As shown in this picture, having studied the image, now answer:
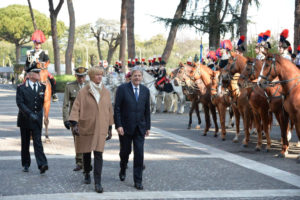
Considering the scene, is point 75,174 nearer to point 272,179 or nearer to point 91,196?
point 91,196

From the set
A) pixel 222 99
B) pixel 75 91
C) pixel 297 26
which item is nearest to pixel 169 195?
pixel 75 91

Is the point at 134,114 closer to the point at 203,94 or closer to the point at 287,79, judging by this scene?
the point at 287,79

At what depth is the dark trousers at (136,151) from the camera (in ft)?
24.8

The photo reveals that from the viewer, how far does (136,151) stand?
768 centimetres

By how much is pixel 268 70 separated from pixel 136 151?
158 inches

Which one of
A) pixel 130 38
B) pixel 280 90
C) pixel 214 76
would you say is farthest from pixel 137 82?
pixel 130 38

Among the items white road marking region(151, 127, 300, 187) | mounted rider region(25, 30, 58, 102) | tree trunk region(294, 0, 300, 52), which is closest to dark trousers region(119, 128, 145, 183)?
white road marking region(151, 127, 300, 187)

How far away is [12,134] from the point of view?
14.6 metres

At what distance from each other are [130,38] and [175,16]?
3163mm

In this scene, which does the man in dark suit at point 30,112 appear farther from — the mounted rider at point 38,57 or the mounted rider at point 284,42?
the mounted rider at point 284,42

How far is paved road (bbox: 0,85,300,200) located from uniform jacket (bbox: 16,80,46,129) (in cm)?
87

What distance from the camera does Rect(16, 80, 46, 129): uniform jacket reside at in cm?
877

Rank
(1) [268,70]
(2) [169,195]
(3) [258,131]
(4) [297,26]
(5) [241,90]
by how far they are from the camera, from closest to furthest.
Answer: (2) [169,195] < (1) [268,70] < (3) [258,131] < (5) [241,90] < (4) [297,26]

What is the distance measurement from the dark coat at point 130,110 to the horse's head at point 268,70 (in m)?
3.51
